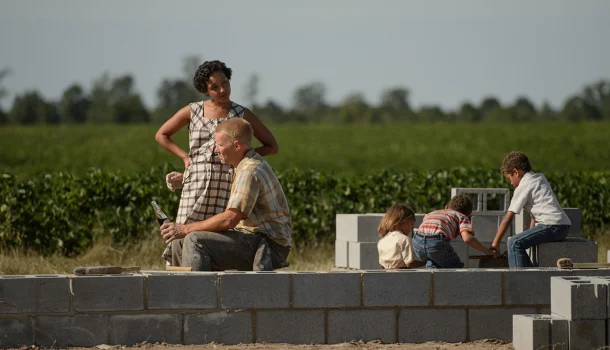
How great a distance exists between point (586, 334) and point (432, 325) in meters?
1.05

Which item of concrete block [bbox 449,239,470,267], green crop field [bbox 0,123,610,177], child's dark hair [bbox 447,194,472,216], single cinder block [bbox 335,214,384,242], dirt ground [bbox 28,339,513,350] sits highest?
green crop field [bbox 0,123,610,177]

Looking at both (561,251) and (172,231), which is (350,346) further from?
(561,251)

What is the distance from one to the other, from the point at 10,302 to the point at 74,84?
240 feet

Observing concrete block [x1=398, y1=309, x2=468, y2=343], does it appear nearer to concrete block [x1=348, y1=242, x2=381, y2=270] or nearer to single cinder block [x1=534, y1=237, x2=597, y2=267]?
single cinder block [x1=534, y1=237, x2=597, y2=267]

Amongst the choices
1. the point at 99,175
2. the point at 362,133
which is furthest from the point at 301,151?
the point at 99,175

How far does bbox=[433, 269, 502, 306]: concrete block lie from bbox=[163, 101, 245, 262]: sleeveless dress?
1.75 metres

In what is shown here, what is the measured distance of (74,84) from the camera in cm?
7681

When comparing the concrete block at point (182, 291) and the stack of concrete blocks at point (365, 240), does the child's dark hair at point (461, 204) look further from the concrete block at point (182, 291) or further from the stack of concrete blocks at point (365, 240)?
the concrete block at point (182, 291)

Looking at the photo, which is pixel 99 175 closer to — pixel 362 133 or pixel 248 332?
pixel 248 332

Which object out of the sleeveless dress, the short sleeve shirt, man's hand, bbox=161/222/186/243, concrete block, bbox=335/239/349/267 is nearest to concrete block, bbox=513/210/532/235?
concrete block, bbox=335/239/349/267

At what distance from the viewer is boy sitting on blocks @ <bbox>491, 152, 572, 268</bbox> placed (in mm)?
7761

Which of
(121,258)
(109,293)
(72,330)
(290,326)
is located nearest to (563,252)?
(290,326)

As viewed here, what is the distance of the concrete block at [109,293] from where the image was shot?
6.00 meters

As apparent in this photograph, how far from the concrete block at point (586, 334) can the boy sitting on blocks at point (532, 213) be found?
199cm
